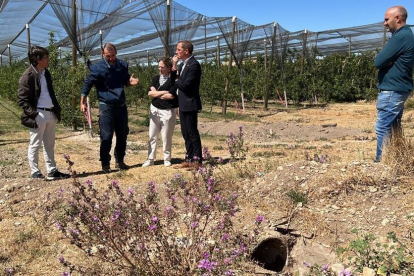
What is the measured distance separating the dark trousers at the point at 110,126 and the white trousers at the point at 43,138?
1.69 ft

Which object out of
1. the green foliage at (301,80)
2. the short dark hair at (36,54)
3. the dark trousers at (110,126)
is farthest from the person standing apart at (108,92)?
the green foliage at (301,80)

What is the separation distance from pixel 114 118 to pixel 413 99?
10938 mm

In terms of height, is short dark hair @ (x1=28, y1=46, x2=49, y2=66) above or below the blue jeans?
above

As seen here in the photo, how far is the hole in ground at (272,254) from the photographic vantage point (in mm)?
2455

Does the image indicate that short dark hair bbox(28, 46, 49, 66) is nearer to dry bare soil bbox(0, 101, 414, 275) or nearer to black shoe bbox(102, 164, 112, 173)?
dry bare soil bbox(0, 101, 414, 275)

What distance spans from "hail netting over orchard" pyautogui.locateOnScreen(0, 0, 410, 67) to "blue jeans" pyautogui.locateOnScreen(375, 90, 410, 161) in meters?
7.06

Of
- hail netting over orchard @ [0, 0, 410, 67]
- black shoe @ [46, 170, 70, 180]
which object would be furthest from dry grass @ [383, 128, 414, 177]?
hail netting over orchard @ [0, 0, 410, 67]

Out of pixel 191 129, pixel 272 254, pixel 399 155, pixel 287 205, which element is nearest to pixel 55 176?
pixel 191 129

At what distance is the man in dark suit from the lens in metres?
4.16

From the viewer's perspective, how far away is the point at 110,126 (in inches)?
176

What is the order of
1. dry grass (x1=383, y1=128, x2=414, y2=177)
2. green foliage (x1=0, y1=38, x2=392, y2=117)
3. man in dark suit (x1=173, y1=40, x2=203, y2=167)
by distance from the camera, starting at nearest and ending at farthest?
dry grass (x1=383, y1=128, x2=414, y2=177)
man in dark suit (x1=173, y1=40, x2=203, y2=167)
green foliage (x1=0, y1=38, x2=392, y2=117)

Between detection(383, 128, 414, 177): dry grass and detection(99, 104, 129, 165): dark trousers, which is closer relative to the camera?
detection(383, 128, 414, 177): dry grass

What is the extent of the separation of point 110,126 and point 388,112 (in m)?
2.85

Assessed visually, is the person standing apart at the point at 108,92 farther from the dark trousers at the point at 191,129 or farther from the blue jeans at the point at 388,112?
the blue jeans at the point at 388,112
